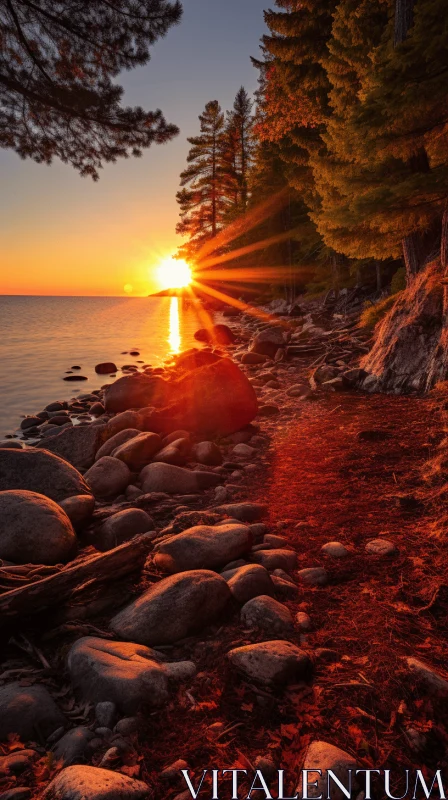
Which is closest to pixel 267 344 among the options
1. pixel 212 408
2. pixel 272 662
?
pixel 212 408

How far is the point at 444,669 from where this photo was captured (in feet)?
6.95

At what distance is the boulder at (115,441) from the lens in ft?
22.8

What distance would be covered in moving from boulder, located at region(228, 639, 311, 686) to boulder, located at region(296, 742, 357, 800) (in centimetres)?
41

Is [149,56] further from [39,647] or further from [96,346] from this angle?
[96,346]

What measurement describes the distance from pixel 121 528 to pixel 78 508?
53cm

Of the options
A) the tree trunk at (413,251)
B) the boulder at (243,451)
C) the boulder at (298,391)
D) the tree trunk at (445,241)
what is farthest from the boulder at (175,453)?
the tree trunk at (413,251)

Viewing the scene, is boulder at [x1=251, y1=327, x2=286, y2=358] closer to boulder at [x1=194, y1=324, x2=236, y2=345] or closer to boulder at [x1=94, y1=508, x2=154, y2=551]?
boulder at [x1=194, y1=324, x2=236, y2=345]

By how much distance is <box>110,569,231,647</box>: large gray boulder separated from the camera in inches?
104

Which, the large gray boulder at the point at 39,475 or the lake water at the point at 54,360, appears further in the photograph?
the lake water at the point at 54,360

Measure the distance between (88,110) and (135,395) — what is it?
557 cm

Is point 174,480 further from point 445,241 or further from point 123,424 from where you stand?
point 445,241

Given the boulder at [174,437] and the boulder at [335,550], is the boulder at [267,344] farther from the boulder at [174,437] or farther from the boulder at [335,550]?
the boulder at [335,550]

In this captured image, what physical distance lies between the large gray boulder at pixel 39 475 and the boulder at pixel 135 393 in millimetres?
4565

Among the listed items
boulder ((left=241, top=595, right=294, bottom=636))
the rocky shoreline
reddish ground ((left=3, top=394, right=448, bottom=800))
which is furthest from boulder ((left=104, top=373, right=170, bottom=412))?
boulder ((left=241, top=595, right=294, bottom=636))
